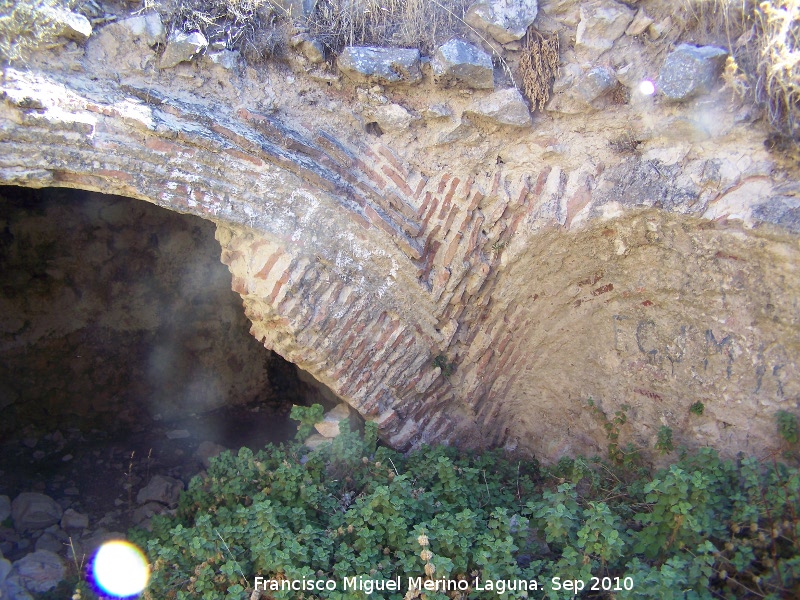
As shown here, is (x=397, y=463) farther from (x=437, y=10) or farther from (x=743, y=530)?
(x=437, y=10)

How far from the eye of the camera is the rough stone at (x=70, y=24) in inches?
110

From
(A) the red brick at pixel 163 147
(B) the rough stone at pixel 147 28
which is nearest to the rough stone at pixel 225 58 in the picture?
(B) the rough stone at pixel 147 28

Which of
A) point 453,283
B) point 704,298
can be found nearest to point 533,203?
point 453,283

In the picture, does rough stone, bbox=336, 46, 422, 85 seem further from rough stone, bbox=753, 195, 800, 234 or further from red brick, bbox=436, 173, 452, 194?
rough stone, bbox=753, 195, 800, 234

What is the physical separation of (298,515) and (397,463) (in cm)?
64

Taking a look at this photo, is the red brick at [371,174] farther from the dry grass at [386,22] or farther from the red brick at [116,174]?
the red brick at [116,174]

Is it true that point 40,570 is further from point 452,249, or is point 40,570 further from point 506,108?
point 506,108

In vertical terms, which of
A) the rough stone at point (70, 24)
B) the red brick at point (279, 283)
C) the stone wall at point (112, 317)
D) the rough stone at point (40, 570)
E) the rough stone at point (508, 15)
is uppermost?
the rough stone at point (508, 15)

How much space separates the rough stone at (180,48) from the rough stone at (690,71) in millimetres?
2216

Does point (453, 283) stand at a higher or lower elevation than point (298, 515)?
higher

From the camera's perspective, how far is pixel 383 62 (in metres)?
3.22

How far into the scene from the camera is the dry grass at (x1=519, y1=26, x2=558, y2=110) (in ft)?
10.5

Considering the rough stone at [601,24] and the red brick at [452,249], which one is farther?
the red brick at [452,249]

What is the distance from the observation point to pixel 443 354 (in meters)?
3.65
